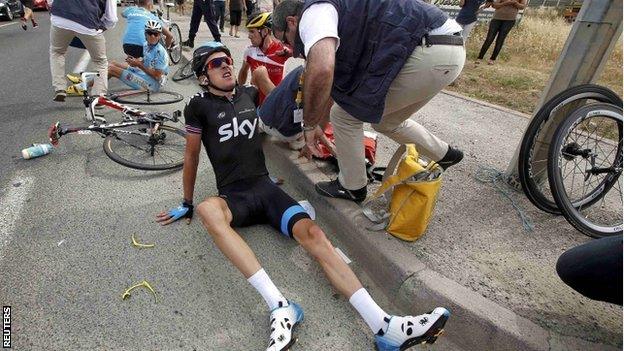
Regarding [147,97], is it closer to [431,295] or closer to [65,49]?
[65,49]

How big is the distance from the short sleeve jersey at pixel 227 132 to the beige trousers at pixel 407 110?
25.0 inches

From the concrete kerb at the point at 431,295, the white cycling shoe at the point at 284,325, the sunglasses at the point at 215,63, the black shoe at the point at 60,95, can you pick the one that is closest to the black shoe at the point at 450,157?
the concrete kerb at the point at 431,295

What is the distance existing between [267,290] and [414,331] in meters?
0.79

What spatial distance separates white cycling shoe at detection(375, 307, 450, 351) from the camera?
1.76 m

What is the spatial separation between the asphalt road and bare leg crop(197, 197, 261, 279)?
21cm

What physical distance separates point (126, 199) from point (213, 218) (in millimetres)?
1160

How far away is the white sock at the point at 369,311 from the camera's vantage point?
1.82 m

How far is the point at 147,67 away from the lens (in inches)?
201

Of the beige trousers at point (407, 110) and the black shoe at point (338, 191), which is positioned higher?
the beige trousers at point (407, 110)

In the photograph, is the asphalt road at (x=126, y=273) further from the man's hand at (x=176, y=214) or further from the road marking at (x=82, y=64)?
the road marking at (x=82, y=64)

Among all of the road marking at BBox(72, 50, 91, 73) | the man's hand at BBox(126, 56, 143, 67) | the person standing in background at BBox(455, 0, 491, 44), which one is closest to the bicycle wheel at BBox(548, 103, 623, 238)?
the person standing in background at BBox(455, 0, 491, 44)

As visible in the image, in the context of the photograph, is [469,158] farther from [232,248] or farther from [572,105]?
[232,248]

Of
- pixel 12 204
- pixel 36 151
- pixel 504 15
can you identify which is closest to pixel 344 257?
pixel 12 204

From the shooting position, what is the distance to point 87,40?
14.6ft
